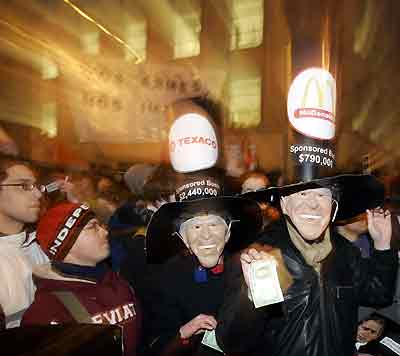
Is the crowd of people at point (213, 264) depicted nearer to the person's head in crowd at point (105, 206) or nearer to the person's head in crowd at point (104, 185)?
the person's head in crowd at point (105, 206)

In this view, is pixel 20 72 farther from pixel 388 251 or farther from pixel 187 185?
pixel 388 251

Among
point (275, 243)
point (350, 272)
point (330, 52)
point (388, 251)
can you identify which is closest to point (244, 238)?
point (275, 243)

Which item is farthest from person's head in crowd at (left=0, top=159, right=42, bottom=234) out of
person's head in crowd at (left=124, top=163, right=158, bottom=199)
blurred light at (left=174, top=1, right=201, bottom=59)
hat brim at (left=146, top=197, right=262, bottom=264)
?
blurred light at (left=174, top=1, right=201, bottom=59)

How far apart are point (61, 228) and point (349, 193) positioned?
106 centimetres

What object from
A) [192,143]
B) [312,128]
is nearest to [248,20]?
[192,143]

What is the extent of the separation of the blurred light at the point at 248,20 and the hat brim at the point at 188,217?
1.72 meters

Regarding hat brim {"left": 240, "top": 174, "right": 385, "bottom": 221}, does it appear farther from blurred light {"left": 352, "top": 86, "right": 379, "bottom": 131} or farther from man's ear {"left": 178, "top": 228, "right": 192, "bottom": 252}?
blurred light {"left": 352, "top": 86, "right": 379, "bottom": 131}

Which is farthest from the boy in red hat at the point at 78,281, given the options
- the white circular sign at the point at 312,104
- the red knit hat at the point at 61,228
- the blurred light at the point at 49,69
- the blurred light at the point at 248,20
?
the blurred light at the point at 248,20

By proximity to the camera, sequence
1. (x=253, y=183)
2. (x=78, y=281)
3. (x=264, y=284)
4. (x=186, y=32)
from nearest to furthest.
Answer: (x=264, y=284) < (x=78, y=281) < (x=253, y=183) < (x=186, y=32)

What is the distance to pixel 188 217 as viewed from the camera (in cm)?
149

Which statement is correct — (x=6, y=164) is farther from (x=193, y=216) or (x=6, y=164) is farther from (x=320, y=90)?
(x=320, y=90)

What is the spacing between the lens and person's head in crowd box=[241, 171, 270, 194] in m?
2.23

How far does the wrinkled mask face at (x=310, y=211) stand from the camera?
1288mm

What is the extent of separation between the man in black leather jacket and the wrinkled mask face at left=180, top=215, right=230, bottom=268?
0.41 ft
